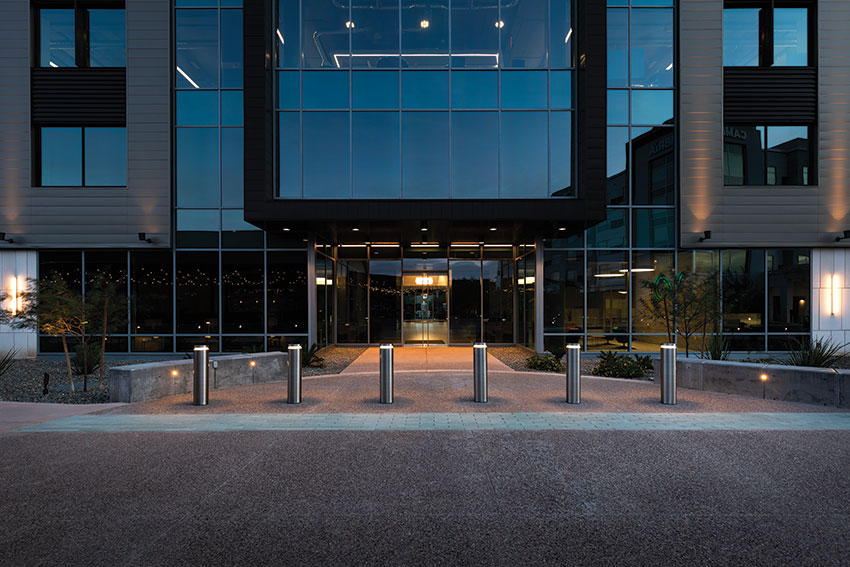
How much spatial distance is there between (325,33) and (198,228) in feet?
26.8

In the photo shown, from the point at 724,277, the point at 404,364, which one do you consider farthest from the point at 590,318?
the point at 404,364

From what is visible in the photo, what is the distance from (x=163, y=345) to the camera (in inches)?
650

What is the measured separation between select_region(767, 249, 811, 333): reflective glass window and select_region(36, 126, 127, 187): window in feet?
78.2

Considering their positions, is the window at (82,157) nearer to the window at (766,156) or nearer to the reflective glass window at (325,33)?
the reflective glass window at (325,33)

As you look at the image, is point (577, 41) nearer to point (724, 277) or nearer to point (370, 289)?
point (724, 277)

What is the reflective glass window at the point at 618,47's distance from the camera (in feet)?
54.1

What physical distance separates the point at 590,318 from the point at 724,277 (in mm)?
5142

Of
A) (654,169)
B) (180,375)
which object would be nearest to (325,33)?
(180,375)

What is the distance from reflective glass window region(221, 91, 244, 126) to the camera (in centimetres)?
1644

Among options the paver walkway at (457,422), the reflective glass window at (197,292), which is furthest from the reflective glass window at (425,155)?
the paver walkway at (457,422)

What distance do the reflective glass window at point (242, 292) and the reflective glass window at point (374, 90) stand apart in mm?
6529

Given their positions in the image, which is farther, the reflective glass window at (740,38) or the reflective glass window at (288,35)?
the reflective glass window at (740,38)

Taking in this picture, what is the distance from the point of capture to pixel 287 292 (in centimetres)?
1661

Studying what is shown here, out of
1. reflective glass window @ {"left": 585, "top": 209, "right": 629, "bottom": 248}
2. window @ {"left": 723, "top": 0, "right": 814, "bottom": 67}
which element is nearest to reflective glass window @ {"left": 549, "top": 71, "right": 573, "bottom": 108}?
reflective glass window @ {"left": 585, "top": 209, "right": 629, "bottom": 248}
